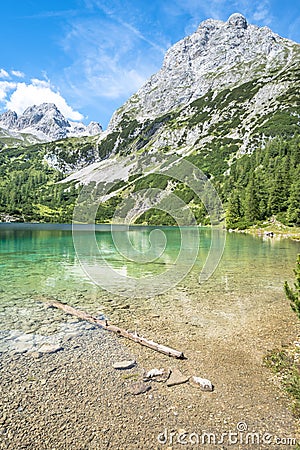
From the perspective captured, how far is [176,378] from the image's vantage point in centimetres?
834

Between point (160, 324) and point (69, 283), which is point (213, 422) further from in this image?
point (69, 283)

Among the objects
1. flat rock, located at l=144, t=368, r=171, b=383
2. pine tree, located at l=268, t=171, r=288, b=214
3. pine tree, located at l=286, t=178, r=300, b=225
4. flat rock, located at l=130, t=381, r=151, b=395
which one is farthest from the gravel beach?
pine tree, located at l=268, t=171, r=288, b=214

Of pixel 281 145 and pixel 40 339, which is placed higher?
pixel 281 145

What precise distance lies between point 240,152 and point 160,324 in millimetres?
172690

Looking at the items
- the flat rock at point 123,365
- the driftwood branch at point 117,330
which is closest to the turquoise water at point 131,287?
the driftwood branch at point 117,330

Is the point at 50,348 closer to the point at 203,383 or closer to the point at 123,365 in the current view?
the point at 123,365

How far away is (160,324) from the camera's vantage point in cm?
1303

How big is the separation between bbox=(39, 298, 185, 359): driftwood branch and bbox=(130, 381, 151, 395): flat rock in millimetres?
1917

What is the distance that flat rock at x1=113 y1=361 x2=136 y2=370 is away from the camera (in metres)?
8.95

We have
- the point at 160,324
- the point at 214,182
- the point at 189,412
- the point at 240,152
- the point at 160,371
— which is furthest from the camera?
the point at 240,152

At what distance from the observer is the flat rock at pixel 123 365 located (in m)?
8.95

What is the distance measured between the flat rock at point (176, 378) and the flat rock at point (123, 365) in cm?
129

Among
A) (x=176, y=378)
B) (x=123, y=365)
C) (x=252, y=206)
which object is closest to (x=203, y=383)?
(x=176, y=378)

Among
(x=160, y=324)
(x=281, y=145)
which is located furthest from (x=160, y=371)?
(x=281, y=145)
